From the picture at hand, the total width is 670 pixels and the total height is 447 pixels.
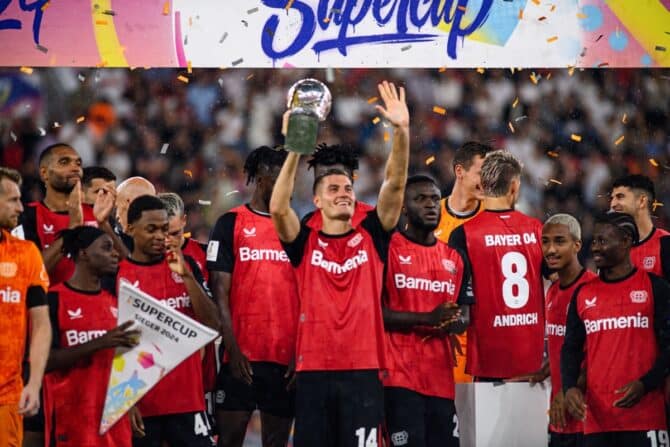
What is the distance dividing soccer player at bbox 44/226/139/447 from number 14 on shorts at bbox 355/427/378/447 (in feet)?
3.54

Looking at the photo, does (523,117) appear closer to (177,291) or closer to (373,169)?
(373,169)

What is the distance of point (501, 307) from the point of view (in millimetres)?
6973

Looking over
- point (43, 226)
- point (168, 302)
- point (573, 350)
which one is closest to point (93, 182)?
point (43, 226)

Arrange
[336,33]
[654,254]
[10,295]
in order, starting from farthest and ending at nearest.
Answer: [336,33] < [654,254] < [10,295]

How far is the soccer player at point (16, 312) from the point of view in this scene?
547 cm

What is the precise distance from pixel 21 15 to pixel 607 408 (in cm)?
489

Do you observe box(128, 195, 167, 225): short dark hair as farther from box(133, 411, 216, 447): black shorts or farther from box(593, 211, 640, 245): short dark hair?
box(593, 211, 640, 245): short dark hair

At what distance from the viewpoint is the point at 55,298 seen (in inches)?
231

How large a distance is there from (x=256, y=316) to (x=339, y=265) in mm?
890

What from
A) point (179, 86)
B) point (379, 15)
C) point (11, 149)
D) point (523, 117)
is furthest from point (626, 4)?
point (11, 149)

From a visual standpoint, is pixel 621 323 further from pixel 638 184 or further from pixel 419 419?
pixel 638 184

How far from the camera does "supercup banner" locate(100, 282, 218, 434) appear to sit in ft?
19.0

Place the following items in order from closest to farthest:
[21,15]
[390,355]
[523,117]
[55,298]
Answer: [55,298] → [390,355] → [21,15] → [523,117]

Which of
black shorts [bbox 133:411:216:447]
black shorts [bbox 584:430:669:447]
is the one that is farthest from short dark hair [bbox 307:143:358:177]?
black shorts [bbox 584:430:669:447]
